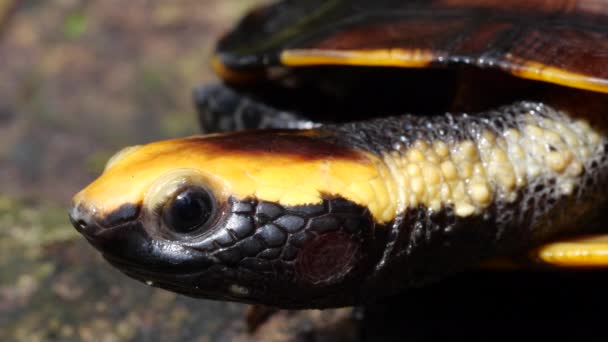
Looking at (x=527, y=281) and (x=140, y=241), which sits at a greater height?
(x=140, y=241)

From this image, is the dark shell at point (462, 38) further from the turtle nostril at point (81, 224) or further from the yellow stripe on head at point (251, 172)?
the turtle nostril at point (81, 224)

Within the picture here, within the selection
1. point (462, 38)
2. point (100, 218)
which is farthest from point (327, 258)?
point (462, 38)

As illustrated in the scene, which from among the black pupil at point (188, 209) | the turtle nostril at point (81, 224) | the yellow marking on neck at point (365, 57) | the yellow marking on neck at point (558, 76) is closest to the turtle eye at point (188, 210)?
the black pupil at point (188, 209)

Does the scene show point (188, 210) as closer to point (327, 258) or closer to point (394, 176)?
point (327, 258)

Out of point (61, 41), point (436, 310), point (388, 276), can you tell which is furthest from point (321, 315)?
point (61, 41)

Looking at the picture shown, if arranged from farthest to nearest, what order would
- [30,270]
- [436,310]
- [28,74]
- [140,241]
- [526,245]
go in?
[28,74], [30,270], [436,310], [526,245], [140,241]

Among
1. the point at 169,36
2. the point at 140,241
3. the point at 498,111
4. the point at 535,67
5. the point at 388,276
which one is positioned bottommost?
the point at 169,36

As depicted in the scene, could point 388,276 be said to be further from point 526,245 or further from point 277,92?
point 277,92
